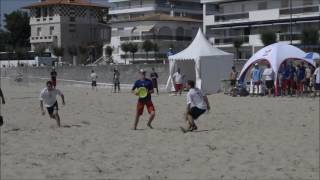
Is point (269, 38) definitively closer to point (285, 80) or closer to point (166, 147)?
point (285, 80)

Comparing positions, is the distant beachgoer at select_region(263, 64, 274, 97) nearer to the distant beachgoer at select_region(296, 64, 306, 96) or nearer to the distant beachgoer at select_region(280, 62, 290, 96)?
the distant beachgoer at select_region(280, 62, 290, 96)

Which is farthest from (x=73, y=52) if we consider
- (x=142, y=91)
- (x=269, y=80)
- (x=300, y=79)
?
(x=142, y=91)

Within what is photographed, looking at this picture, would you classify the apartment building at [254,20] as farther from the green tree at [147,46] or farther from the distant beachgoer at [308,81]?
the distant beachgoer at [308,81]

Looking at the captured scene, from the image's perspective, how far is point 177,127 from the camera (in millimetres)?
13984

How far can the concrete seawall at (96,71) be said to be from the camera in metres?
41.6

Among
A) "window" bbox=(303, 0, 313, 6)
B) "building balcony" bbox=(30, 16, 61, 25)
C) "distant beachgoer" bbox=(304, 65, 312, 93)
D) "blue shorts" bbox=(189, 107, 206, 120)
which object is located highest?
"building balcony" bbox=(30, 16, 61, 25)

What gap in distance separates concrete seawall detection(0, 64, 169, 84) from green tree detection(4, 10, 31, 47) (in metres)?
29.9

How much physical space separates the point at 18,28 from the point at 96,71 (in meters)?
47.8

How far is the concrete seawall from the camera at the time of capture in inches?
1636

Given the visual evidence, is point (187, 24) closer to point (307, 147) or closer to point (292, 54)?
point (292, 54)

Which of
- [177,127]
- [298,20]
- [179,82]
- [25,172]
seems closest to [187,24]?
[298,20]

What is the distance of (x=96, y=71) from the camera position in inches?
1917

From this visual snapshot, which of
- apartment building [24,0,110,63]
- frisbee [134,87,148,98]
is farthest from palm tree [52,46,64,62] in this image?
frisbee [134,87,148,98]

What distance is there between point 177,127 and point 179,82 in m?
12.9
